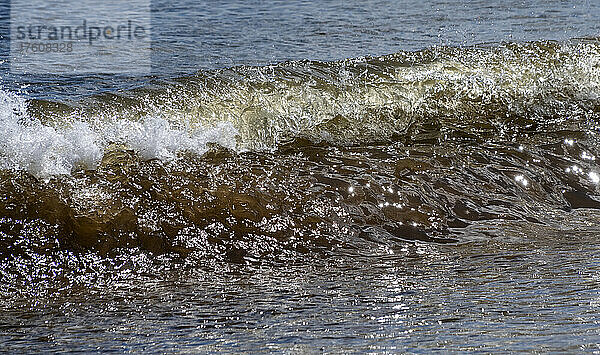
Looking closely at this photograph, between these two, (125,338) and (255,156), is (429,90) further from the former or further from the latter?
(125,338)

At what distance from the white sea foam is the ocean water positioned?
11 mm

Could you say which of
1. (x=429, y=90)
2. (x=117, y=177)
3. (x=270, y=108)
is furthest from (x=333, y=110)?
(x=117, y=177)

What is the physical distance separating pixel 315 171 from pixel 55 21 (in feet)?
13.5

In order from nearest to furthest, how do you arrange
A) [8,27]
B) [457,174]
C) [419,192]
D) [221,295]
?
1. [221,295]
2. [419,192]
3. [457,174]
4. [8,27]

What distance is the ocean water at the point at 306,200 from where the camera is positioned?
1961 mm

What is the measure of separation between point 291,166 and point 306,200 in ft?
1.23

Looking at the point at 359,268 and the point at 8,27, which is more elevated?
the point at 8,27

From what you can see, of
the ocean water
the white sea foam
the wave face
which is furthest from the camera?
the white sea foam

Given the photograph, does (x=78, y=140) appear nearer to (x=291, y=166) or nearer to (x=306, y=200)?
(x=291, y=166)

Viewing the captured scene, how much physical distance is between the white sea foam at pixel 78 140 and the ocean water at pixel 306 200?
0.01 metres

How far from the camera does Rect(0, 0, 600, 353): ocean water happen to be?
1.96 m

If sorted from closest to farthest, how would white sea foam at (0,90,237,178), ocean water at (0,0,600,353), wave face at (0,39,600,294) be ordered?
ocean water at (0,0,600,353) → wave face at (0,39,600,294) → white sea foam at (0,90,237,178)

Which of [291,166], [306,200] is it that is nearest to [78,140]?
[291,166]

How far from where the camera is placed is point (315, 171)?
11.7 feet
